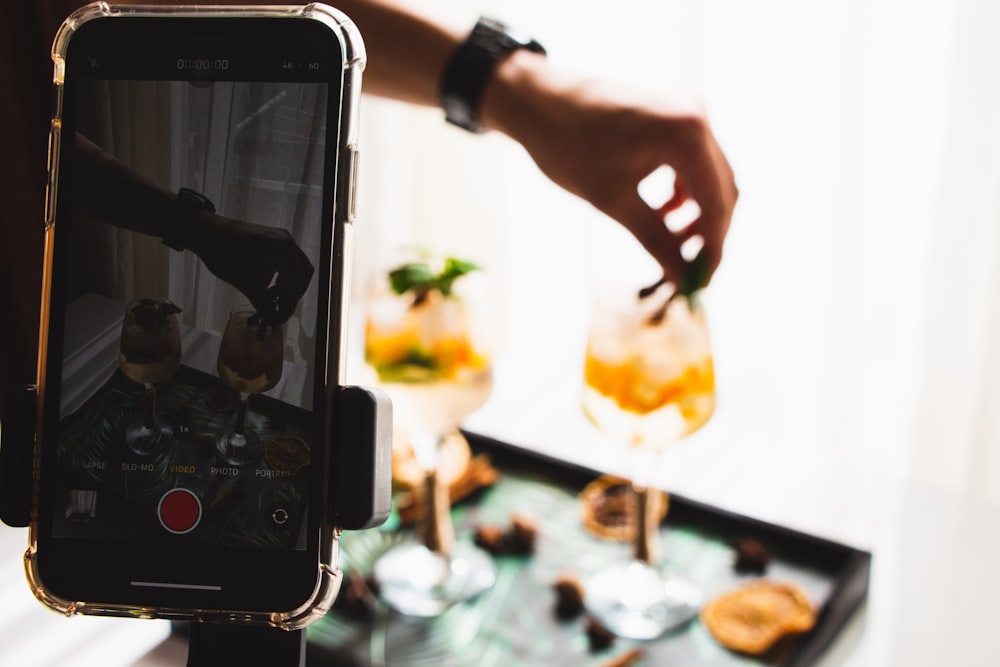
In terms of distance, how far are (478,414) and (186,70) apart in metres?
0.63

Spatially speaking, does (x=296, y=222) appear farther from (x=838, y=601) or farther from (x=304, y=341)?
(x=838, y=601)

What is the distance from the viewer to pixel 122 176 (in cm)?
36

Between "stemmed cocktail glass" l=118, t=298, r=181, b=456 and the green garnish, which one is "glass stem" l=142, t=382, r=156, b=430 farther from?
the green garnish

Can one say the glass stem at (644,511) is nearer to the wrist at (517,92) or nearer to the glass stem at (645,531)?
the glass stem at (645,531)

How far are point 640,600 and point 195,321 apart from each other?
392mm

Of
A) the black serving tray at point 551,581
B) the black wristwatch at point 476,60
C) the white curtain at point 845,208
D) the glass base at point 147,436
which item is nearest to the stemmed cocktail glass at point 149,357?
the glass base at point 147,436

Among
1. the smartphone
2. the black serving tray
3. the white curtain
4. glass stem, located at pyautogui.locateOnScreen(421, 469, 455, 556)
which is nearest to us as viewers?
the smartphone

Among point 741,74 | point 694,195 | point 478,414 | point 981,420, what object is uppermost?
point 741,74

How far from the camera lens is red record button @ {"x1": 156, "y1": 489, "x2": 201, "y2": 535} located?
357mm

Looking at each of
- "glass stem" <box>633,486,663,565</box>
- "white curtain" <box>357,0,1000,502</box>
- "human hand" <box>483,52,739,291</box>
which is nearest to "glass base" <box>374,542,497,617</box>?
"glass stem" <box>633,486,663,565</box>

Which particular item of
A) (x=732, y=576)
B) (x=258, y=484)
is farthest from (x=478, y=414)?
(x=258, y=484)

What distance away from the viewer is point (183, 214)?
1.16 ft

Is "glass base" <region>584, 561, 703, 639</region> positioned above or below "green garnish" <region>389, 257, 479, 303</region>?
below

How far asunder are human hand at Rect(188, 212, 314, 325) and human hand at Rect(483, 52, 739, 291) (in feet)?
1.00
